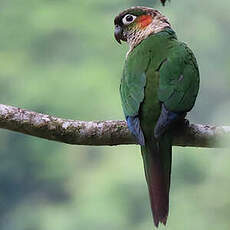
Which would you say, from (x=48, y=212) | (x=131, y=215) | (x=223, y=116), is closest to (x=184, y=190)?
(x=131, y=215)

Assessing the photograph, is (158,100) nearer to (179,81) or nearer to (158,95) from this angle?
(158,95)

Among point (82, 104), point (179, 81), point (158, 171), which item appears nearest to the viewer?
point (158, 171)

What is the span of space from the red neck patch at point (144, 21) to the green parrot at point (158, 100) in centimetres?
35

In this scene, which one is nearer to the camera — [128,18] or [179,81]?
[179,81]

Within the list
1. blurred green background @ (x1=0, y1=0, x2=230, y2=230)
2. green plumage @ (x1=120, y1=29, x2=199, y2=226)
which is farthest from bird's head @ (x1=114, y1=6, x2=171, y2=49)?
blurred green background @ (x1=0, y1=0, x2=230, y2=230)

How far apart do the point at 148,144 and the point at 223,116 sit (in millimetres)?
1008

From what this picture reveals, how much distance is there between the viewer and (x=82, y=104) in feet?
27.5

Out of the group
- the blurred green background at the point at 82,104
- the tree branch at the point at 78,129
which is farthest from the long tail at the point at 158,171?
the blurred green background at the point at 82,104

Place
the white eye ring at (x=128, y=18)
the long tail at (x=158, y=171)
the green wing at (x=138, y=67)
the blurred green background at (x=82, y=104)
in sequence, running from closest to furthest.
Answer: the long tail at (x=158, y=171)
the green wing at (x=138, y=67)
the white eye ring at (x=128, y=18)
the blurred green background at (x=82, y=104)

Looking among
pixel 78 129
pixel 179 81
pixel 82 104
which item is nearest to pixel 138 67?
pixel 179 81

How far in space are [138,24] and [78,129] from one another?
98 centimetres

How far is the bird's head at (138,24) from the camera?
3932 millimetres

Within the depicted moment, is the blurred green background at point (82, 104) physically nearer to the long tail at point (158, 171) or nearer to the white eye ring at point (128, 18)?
the white eye ring at point (128, 18)

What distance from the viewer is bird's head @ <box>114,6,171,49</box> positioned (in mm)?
3932
